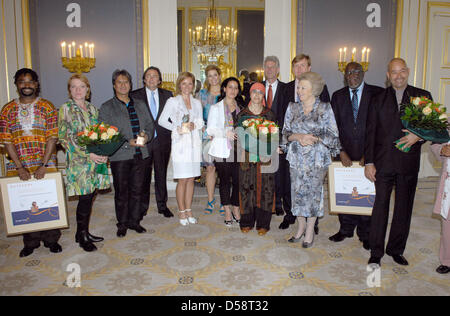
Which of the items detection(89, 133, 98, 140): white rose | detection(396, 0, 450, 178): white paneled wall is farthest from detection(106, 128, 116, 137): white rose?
detection(396, 0, 450, 178): white paneled wall

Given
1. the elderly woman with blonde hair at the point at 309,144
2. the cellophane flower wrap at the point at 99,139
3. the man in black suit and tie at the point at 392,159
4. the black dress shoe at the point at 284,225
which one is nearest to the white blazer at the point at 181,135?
the cellophane flower wrap at the point at 99,139

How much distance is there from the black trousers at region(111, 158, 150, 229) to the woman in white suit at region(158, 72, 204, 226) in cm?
48

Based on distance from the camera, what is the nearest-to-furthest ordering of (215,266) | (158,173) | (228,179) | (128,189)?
1. (215,266)
2. (128,189)
3. (228,179)
4. (158,173)

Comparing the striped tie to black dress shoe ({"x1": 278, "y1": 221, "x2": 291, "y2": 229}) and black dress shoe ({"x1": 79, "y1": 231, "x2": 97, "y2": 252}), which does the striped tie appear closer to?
black dress shoe ({"x1": 278, "y1": 221, "x2": 291, "y2": 229})

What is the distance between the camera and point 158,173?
5027 millimetres

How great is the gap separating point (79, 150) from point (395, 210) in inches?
139

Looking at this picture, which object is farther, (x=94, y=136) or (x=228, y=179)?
(x=228, y=179)

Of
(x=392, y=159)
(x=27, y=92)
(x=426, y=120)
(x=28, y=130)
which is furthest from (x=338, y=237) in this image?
(x=27, y=92)

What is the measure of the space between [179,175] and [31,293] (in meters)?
2.09

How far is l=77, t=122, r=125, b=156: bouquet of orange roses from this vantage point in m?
3.44

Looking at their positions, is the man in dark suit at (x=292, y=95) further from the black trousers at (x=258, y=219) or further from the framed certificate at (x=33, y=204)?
the framed certificate at (x=33, y=204)

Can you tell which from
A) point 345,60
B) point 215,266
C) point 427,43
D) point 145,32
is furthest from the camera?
point 427,43

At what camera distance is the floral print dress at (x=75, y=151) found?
3.57m

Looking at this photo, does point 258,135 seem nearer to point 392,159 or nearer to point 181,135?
point 181,135
